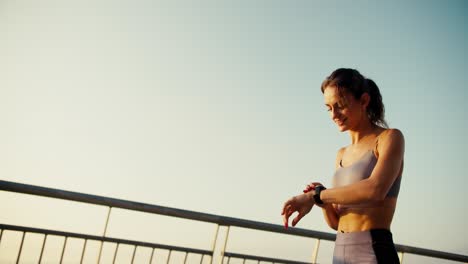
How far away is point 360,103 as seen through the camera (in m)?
1.94

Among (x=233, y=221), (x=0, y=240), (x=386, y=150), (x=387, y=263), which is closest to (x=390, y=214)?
(x=387, y=263)

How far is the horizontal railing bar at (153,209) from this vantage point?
2.36 m

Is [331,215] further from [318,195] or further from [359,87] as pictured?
[359,87]

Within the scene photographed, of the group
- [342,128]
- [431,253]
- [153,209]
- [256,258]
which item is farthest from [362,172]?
[431,253]

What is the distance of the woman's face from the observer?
1906 mm

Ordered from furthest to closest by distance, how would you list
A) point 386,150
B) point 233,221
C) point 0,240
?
point 233,221, point 0,240, point 386,150

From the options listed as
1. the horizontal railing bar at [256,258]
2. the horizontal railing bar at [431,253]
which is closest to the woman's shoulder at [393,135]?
the horizontal railing bar at [256,258]

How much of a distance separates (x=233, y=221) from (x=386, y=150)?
1.99m

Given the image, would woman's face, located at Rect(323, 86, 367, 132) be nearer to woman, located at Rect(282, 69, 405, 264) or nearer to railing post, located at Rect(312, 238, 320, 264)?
woman, located at Rect(282, 69, 405, 264)

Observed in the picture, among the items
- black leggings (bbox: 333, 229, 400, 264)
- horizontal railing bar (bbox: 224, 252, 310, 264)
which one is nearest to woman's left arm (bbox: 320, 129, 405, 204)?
black leggings (bbox: 333, 229, 400, 264)

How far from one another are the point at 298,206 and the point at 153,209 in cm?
165

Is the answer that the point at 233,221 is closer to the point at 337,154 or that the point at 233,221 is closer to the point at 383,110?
the point at 337,154

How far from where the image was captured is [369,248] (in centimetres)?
160

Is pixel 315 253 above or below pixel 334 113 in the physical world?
below
